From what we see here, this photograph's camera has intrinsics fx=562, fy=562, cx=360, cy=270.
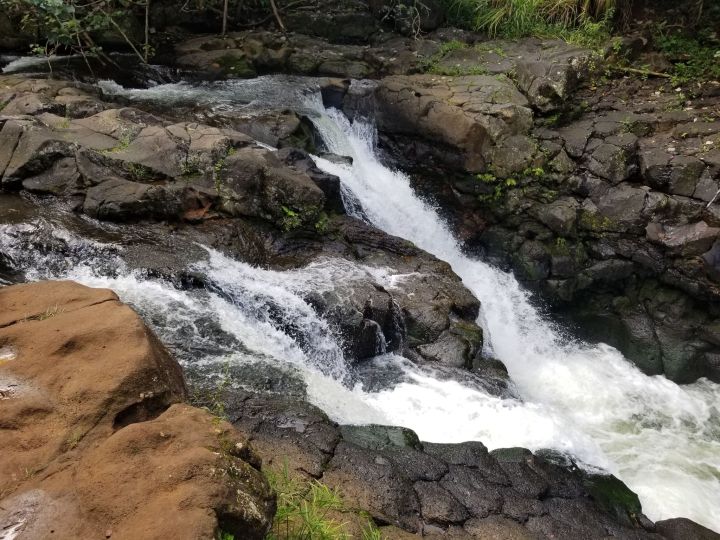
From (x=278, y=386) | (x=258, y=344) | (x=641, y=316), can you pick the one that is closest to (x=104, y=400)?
(x=278, y=386)

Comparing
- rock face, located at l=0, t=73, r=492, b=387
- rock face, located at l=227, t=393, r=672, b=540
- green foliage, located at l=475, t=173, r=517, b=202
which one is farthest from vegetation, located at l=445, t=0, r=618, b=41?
rock face, located at l=227, t=393, r=672, b=540

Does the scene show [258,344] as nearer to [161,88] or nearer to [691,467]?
[691,467]

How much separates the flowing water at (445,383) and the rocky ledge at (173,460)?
59 centimetres

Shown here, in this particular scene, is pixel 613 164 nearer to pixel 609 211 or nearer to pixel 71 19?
pixel 609 211

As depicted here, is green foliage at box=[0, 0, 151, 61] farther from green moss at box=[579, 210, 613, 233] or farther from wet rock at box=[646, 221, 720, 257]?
wet rock at box=[646, 221, 720, 257]

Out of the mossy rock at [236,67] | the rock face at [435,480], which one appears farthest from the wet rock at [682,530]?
the mossy rock at [236,67]

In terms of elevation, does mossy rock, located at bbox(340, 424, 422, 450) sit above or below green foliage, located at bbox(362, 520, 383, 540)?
below

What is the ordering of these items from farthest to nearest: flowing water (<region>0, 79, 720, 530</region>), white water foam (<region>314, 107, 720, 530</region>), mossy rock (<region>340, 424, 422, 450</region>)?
white water foam (<region>314, 107, 720, 530</region>) → flowing water (<region>0, 79, 720, 530</region>) → mossy rock (<region>340, 424, 422, 450</region>)

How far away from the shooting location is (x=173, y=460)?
2463 mm

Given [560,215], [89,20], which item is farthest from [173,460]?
[89,20]

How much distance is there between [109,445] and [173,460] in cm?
33

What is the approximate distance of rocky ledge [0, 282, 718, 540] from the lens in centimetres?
232

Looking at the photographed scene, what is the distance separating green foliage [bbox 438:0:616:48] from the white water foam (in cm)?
421

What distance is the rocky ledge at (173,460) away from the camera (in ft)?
7.61
